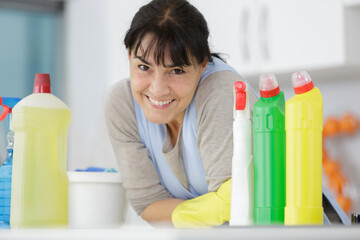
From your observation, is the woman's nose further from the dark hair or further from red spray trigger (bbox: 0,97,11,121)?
red spray trigger (bbox: 0,97,11,121)

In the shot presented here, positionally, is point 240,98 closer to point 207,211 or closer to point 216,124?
point 207,211

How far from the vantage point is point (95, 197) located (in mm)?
1208

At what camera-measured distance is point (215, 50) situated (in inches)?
114

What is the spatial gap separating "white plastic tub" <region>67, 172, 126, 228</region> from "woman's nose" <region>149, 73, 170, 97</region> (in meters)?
0.21

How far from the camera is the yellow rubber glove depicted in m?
0.99

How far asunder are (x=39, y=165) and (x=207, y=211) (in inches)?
12.7

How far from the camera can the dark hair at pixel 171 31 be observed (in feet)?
3.71

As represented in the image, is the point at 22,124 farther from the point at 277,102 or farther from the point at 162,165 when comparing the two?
the point at 162,165


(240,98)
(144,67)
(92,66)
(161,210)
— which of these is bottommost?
(161,210)

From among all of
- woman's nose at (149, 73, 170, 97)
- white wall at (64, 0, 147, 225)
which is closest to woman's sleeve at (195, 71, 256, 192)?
woman's nose at (149, 73, 170, 97)

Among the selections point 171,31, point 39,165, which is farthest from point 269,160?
point 171,31

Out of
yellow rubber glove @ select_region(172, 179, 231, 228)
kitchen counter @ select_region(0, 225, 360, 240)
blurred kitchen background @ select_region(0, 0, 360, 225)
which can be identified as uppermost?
blurred kitchen background @ select_region(0, 0, 360, 225)

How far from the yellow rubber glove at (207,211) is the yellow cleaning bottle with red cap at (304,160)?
253mm

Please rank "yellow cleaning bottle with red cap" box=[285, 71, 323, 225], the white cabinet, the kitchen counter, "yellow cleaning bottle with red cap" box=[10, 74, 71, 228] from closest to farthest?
the kitchen counter
"yellow cleaning bottle with red cap" box=[285, 71, 323, 225]
"yellow cleaning bottle with red cap" box=[10, 74, 71, 228]
the white cabinet
